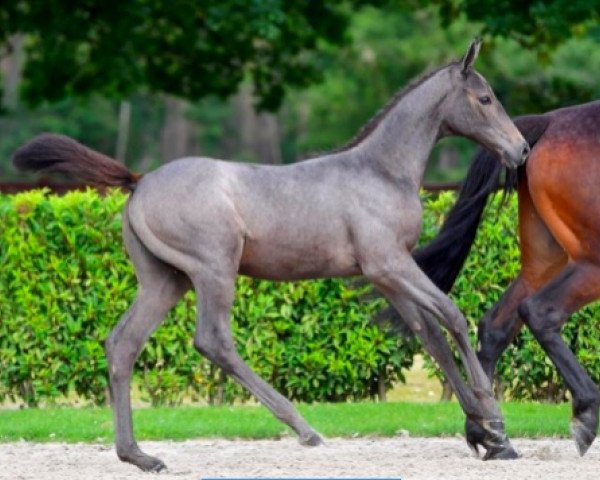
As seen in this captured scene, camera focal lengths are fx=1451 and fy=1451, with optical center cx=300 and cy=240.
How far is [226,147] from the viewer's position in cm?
5400

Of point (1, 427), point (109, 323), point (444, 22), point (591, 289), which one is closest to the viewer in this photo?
point (591, 289)

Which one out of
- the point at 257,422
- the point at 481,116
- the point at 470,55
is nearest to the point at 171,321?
the point at 257,422

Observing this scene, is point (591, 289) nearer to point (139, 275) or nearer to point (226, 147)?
point (139, 275)

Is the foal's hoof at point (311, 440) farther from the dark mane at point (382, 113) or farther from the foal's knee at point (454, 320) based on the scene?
the dark mane at point (382, 113)

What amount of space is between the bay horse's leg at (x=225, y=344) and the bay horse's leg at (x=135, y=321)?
250 mm

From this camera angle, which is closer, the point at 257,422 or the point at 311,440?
the point at 311,440

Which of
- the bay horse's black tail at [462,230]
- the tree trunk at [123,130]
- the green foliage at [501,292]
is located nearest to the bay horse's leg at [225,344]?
the bay horse's black tail at [462,230]

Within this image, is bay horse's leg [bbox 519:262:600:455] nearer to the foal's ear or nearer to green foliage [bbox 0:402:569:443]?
green foliage [bbox 0:402:569:443]

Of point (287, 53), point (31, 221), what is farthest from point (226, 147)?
point (31, 221)

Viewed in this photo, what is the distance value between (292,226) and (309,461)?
114 centimetres

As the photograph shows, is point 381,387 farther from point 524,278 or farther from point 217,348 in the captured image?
point 217,348

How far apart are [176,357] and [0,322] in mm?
1170

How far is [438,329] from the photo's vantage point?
6.97 m

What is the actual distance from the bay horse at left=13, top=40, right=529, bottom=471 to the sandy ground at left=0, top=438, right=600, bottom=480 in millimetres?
200
